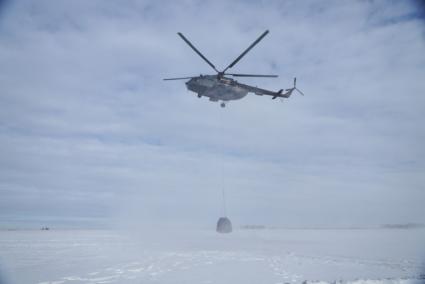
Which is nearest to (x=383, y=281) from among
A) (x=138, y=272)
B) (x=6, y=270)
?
(x=138, y=272)

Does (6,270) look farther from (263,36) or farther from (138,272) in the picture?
(263,36)

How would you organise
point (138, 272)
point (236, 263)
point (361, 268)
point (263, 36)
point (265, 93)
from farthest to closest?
point (265, 93) → point (263, 36) → point (236, 263) → point (361, 268) → point (138, 272)

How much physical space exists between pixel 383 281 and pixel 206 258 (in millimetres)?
11422

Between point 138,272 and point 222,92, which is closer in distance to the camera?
point 138,272

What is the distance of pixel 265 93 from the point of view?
25.1m

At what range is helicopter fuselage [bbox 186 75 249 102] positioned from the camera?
22078mm

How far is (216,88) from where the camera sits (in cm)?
2259

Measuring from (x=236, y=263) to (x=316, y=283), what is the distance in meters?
7.60

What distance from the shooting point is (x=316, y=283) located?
1183 centimetres

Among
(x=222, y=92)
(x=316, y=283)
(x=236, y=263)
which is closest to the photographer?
(x=316, y=283)

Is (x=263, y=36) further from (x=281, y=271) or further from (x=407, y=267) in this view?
(x=407, y=267)

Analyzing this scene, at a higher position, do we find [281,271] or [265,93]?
[265,93]

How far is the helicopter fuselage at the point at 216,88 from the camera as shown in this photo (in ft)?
72.4

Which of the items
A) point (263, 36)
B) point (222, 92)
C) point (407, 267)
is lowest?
point (407, 267)
